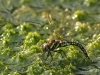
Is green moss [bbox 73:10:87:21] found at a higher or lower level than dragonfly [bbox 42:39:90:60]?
higher

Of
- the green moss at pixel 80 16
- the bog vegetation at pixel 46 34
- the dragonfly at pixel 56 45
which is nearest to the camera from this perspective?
the bog vegetation at pixel 46 34

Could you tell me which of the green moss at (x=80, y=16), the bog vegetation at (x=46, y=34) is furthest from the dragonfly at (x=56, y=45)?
the green moss at (x=80, y=16)

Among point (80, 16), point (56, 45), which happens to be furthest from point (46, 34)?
point (80, 16)

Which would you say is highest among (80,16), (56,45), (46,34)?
(80,16)

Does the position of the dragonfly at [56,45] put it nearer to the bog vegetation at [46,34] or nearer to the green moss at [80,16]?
the bog vegetation at [46,34]

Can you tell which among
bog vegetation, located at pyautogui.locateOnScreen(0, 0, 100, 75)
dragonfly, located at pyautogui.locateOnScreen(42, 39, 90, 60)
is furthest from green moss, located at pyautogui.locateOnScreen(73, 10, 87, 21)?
dragonfly, located at pyautogui.locateOnScreen(42, 39, 90, 60)

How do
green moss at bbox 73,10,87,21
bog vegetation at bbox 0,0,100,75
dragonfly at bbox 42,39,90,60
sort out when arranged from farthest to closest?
green moss at bbox 73,10,87,21 → dragonfly at bbox 42,39,90,60 → bog vegetation at bbox 0,0,100,75

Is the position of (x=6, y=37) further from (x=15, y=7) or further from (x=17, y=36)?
(x=15, y=7)

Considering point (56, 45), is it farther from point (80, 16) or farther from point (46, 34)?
point (80, 16)

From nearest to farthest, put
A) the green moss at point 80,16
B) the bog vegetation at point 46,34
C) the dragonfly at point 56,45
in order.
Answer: the bog vegetation at point 46,34 → the dragonfly at point 56,45 → the green moss at point 80,16

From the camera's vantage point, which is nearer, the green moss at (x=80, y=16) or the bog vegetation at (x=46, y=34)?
the bog vegetation at (x=46, y=34)

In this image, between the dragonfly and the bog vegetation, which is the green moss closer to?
the bog vegetation
